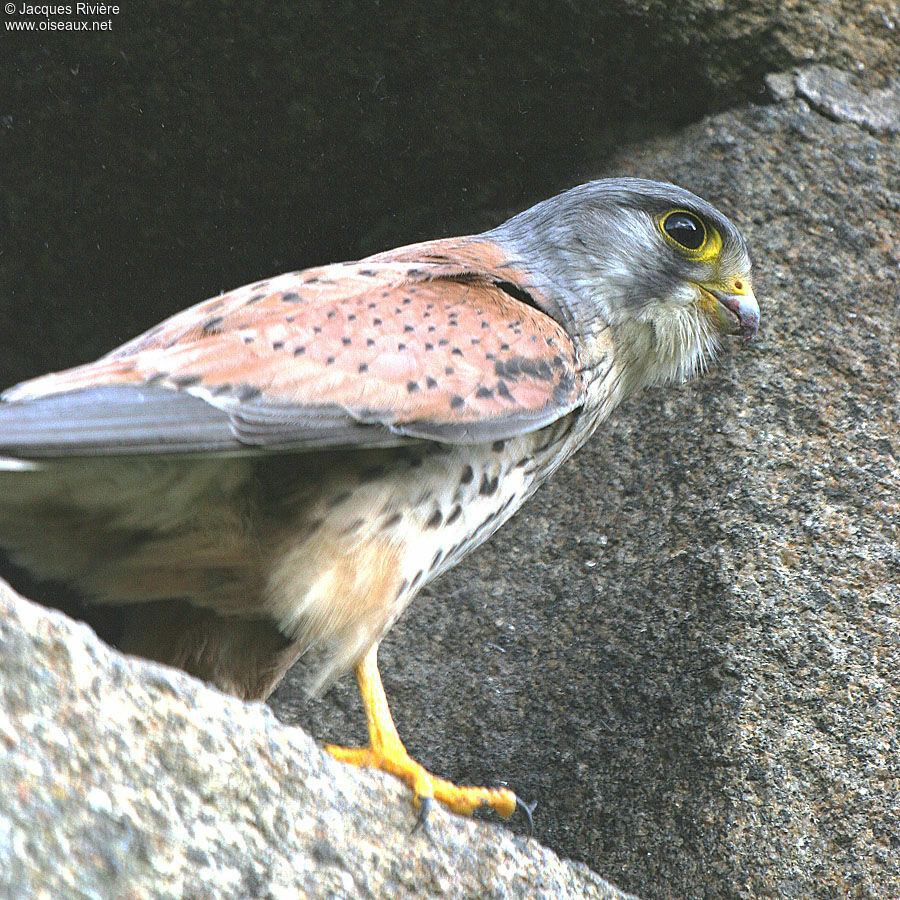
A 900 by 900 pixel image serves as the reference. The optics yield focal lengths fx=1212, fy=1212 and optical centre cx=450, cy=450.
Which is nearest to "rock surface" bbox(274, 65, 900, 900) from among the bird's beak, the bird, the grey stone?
the grey stone

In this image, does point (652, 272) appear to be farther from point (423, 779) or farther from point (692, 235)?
point (423, 779)

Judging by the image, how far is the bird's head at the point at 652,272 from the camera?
9.78 feet

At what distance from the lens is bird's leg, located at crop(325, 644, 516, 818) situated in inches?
89.9

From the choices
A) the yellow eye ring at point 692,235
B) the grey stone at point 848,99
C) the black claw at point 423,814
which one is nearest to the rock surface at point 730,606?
the grey stone at point 848,99

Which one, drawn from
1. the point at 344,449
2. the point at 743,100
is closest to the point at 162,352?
the point at 344,449

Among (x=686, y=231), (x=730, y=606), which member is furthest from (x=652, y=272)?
(x=730, y=606)

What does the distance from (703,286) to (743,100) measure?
36.4 inches

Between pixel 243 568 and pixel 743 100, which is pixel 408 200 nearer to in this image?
pixel 743 100

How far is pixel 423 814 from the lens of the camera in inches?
79.4

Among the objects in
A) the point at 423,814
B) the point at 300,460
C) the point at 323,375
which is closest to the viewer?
the point at 423,814

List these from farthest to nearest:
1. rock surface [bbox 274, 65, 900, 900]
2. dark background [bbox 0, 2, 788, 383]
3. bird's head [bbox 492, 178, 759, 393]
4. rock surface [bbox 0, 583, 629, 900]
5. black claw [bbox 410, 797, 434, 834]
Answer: dark background [bbox 0, 2, 788, 383]
bird's head [bbox 492, 178, 759, 393]
rock surface [bbox 274, 65, 900, 900]
black claw [bbox 410, 797, 434, 834]
rock surface [bbox 0, 583, 629, 900]

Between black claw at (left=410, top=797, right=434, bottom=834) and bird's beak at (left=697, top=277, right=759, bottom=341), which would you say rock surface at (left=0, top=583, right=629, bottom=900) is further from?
bird's beak at (left=697, top=277, right=759, bottom=341)

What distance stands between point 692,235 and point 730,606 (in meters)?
0.94

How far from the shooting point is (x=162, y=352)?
233 cm
